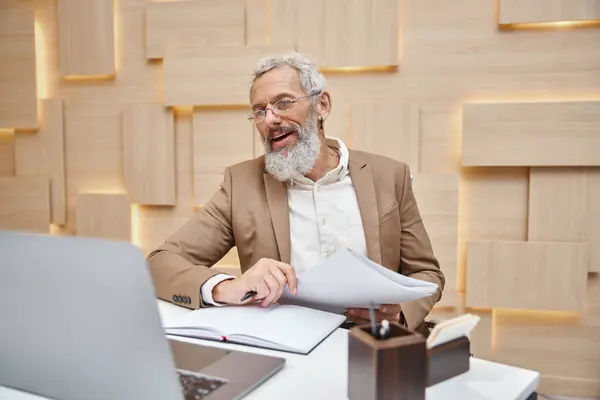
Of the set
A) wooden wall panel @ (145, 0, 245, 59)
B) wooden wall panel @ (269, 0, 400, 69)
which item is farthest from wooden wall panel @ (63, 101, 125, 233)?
wooden wall panel @ (269, 0, 400, 69)

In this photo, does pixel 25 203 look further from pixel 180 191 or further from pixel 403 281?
pixel 403 281

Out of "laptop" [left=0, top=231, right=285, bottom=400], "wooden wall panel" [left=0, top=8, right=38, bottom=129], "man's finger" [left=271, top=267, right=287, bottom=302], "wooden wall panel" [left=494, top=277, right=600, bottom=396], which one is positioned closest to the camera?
"laptop" [left=0, top=231, right=285, bottom=400]

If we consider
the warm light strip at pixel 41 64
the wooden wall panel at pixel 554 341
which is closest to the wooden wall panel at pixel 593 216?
the wooden wall panel at pixel 554 341

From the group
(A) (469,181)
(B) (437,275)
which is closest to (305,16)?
(A) (469,181)

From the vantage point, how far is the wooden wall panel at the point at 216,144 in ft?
8.68

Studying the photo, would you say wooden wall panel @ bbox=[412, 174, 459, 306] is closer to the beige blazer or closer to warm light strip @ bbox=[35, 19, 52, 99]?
the beige blazer

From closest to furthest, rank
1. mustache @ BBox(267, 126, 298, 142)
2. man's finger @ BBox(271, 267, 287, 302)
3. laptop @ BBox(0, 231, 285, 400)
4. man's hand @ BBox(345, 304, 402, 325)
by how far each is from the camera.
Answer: laptop @ BBox(0, 231, 285, 400), man's finger @ BBox(271, 267, 287, 302), man's hand @ BBox(345, 304, 402, 325), mustache @ BBox(267, 126, 298, 142)

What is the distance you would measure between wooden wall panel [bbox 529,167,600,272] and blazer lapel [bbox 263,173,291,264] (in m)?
1.21

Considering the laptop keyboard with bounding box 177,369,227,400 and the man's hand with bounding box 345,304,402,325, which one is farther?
the man's hand with bounding box 345,304,402,325

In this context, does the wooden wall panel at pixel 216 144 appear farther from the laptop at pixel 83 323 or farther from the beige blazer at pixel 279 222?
the laptop at pixel 83 323

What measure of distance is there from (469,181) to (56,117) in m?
2.17

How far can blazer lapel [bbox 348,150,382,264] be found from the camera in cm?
181

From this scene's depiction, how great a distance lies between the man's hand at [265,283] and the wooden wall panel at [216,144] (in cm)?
140

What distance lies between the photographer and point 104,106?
284 centimetres
